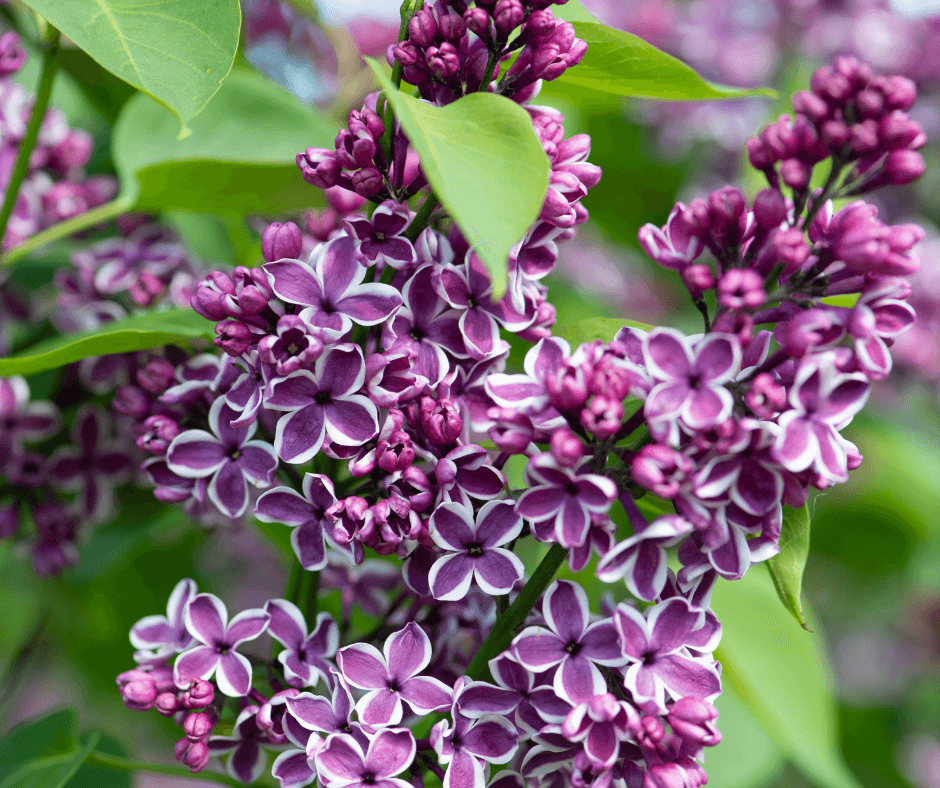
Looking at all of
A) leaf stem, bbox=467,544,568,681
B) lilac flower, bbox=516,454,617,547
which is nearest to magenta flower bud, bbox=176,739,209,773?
leaf stem, bbox=467,544,568,681

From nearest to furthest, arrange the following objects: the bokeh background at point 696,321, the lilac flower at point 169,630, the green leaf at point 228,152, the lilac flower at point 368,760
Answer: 1. the lilac flower at point 368,760
2. the lilac flower at point 169,630
3. the green leaf at point 228,152
4. the bokeh background at point 696,321

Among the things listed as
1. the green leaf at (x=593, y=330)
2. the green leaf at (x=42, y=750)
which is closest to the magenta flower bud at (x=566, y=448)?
the green leaf at (x=593, y=330)

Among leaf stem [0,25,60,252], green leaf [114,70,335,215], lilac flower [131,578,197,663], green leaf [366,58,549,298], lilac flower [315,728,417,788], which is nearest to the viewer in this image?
green leaf [366,58,549,298]

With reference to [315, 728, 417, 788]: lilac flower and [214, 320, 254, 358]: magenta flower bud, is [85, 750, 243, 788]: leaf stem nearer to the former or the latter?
[315, 728, 417, 788]: lilac flower

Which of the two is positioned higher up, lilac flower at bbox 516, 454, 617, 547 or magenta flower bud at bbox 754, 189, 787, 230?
magenta flower bud at bbox 754, 189, 787, 230

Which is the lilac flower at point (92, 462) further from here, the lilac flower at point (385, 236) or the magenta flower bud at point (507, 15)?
the magenta flower bud at point (507, 15)

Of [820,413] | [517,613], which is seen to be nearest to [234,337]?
[517,613]
